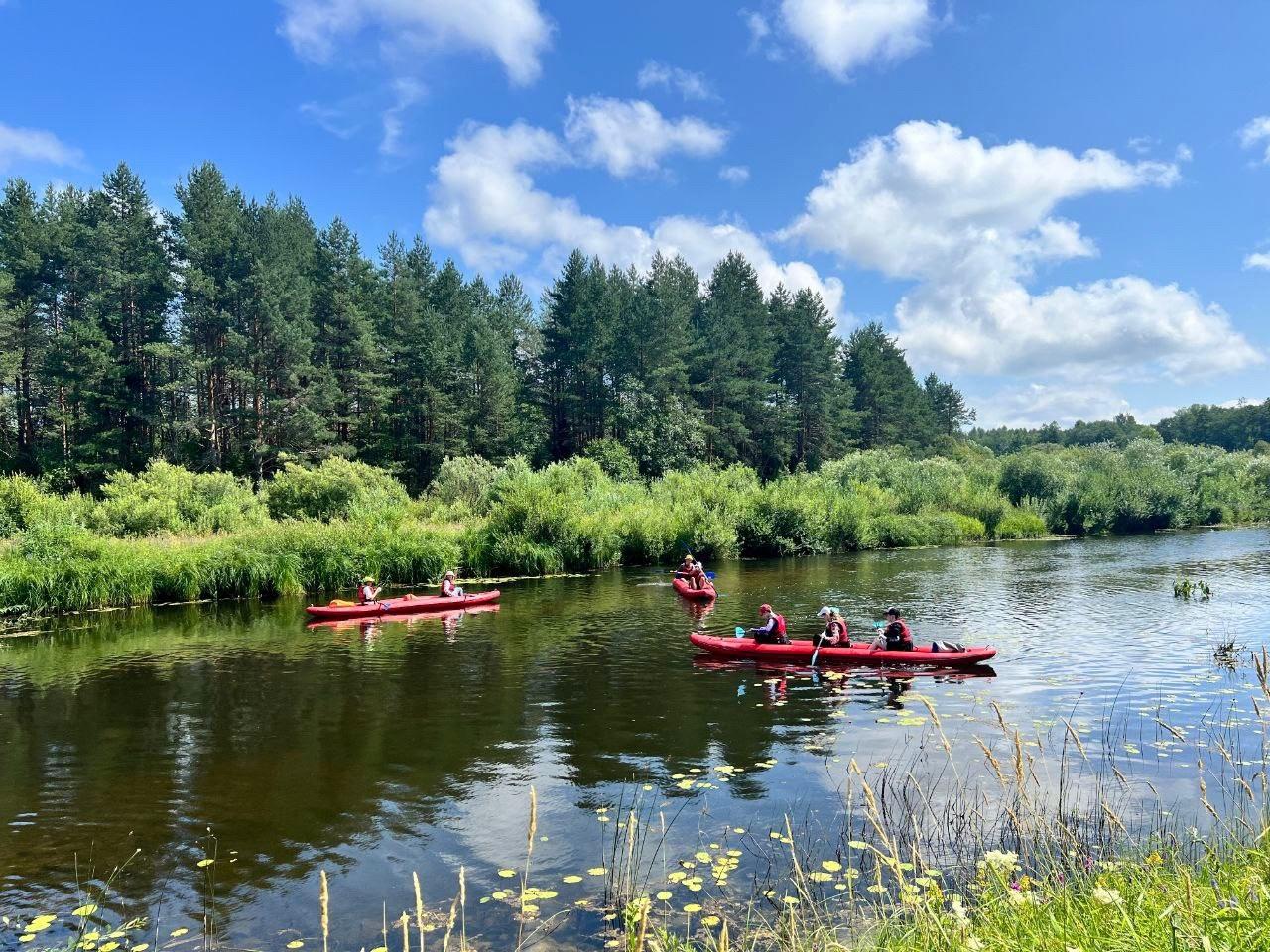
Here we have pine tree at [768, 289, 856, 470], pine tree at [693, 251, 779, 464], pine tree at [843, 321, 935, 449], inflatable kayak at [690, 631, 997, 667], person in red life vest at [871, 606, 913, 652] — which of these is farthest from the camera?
pine tree at [843, 321, 935, 449]

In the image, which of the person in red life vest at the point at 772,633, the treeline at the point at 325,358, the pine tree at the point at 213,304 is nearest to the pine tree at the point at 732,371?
the treeline at the point at 325,358

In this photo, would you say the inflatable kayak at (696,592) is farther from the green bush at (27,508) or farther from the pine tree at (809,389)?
the pine tree at (809,389)

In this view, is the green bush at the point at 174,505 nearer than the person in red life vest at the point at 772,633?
No

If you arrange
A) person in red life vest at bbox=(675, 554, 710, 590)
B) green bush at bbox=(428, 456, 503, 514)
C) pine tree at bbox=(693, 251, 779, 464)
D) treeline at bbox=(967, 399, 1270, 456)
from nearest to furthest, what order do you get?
person in red life vest at bbox=(675, 554, 710, 590) → green bush at bbox=(428, 456, 503, 514) → pine tree at bbox=(693, 251, 779, 464) → treeline at bbox=(967, 399, 1270, 456)

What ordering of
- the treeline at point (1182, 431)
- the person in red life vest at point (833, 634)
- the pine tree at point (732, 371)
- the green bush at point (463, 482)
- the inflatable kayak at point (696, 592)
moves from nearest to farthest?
the person in red life vest at point (833, 634)
the inflatable kayak at point (696, 592)
the green bush at point (463, 482)
the pine tree at point (732, 371)
the treeline at point (1182, 431)

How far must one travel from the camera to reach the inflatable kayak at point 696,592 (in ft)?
82.1

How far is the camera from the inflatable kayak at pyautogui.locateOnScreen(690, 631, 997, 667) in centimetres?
1587

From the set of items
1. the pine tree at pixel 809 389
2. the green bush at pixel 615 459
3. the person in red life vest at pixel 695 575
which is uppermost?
the pine tree at pixel 809 389

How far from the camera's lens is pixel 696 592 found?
995 inches

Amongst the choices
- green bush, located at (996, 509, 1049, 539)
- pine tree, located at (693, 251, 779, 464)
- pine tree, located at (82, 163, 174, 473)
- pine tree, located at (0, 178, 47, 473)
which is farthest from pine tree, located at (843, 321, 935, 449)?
pine tree, located at (0, 178, 47, 473)

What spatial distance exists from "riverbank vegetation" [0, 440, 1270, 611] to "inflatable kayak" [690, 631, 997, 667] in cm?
1554

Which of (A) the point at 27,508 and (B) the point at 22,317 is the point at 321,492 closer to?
(A) the point at 27,508

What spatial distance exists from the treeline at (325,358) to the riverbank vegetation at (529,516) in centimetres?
651

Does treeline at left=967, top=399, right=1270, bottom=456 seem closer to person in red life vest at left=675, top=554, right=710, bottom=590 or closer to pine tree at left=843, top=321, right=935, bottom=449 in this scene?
pine tree at left=843, top=321, right=935, bottom=449
